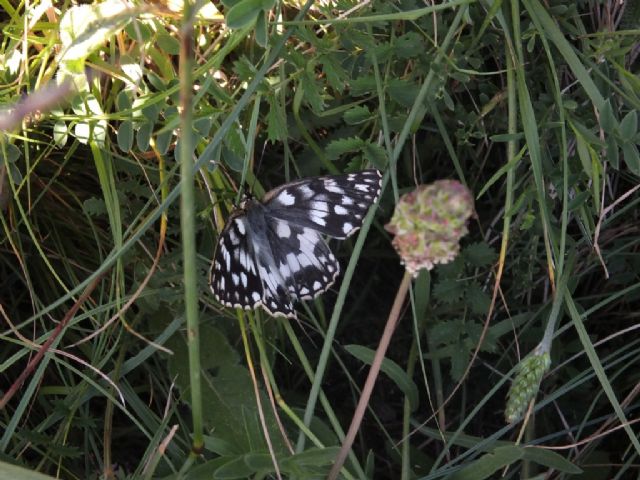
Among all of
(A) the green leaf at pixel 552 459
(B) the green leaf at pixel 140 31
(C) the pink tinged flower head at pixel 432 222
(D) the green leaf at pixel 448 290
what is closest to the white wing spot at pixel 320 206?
(D) the green leaf at pixel 448 290

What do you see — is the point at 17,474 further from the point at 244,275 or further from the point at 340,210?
the point at 340,210

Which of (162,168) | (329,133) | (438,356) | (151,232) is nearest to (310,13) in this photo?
(329,133)

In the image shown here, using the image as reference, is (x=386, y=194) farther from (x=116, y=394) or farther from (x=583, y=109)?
(x=116, y=394)

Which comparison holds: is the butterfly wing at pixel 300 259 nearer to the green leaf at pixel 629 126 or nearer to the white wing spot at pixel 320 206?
the white wing spot at pixel 320 206

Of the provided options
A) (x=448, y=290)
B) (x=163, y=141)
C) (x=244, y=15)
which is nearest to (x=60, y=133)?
(x=163, y=141)

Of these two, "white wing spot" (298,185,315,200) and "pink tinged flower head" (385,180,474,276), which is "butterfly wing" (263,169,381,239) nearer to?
"white wing spot" (298,185,315,200)

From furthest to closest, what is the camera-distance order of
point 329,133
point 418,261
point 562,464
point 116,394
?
point 329,133 < point 116,394 < point 562,464 < point 418,261
